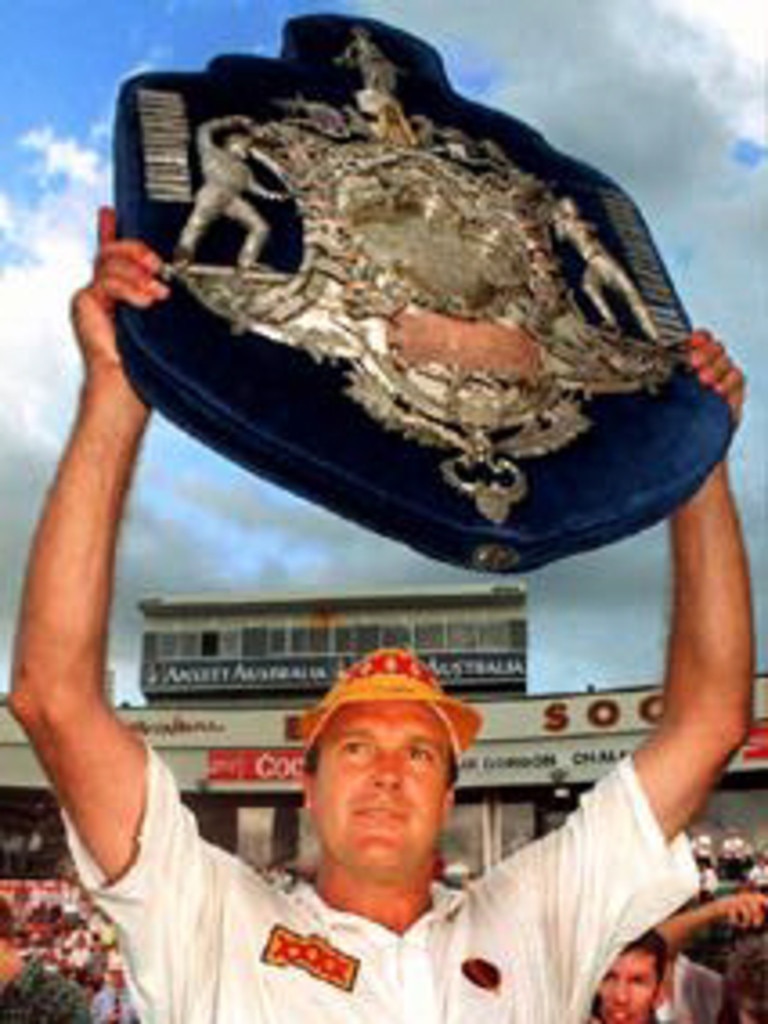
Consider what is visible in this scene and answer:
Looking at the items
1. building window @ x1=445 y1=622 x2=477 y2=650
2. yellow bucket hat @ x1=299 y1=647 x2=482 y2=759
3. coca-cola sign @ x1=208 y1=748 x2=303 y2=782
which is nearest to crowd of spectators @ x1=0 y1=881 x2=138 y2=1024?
yellow bucket hat @ x1=299 y1=647 x2=482 y2=759

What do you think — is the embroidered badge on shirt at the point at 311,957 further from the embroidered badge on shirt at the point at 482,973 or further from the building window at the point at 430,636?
the building window at the point at 430,636

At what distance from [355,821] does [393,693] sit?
0.26 meters

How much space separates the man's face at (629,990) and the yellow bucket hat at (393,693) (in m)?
1.84

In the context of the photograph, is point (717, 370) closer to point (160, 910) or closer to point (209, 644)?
point (160, 910)


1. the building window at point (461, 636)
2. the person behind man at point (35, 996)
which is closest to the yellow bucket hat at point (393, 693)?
the person behind man at point (35, 996)

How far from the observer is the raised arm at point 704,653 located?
111 inches

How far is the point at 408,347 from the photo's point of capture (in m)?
2.75

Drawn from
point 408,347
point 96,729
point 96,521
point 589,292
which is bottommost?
point 96,729

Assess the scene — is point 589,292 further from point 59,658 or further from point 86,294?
point 59,658

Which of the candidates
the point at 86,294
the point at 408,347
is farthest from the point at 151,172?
the point at 408,347

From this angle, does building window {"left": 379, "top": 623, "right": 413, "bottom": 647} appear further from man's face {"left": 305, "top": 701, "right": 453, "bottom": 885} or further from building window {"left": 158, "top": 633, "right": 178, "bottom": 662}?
man's face {"left": 305, "top": 701, "right": 453, "bottom": 885}

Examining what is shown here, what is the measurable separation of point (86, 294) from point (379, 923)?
3.83ft

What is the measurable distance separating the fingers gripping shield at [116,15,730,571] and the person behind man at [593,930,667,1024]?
2.04 metres

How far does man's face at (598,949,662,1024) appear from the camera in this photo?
435 centimetres
